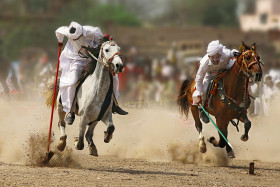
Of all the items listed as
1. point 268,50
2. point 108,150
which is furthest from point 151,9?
point 108,150

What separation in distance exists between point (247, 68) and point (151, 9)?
9078 centimetres

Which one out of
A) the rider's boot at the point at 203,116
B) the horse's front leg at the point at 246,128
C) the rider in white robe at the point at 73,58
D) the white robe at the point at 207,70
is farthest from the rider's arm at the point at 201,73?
the rider in white robe at the point at 73,58

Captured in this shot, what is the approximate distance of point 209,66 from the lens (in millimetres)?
14508

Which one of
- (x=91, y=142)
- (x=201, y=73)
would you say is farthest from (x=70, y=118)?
(x=201, y=73)

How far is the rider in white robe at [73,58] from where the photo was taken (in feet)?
43.9

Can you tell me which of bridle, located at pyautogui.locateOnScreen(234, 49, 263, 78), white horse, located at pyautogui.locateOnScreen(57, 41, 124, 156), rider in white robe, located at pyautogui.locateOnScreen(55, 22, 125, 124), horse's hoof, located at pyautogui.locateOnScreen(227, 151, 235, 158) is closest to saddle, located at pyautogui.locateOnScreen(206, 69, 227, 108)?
bridle, located at pyautogui.locateOnScreen(234, 49, 263, 78)

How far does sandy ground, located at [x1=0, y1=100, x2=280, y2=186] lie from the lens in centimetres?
1184

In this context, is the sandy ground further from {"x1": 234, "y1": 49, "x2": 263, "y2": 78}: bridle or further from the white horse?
{"x1": 234, "y1": 49, "x2": 263, "y2": 78}: bridle

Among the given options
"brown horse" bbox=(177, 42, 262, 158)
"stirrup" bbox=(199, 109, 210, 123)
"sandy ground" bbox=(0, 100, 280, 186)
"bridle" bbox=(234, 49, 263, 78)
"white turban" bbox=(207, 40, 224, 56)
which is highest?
"white turban" bbox=(207, 40, 224, 56)

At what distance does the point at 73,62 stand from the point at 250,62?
3075 millimetres

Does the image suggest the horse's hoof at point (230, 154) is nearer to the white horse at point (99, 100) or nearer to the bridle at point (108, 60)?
the white horse at point (99, 100)

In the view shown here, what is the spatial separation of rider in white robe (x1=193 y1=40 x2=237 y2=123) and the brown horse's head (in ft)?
1.29

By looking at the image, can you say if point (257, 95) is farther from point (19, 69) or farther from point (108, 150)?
point (19, 69)

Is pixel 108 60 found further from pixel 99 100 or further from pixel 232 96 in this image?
pixel 232 96
